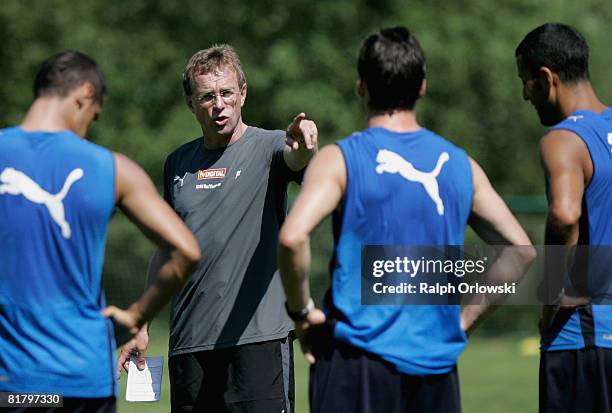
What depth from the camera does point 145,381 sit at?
18.3 ft

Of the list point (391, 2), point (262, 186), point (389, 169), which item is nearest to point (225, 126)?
point (262, 186)

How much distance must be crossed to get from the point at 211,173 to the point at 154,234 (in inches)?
62.6

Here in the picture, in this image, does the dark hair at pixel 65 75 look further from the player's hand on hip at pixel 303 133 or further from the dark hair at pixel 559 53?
the dark hair at pixel 559 53

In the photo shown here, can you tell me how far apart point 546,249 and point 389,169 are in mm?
1097

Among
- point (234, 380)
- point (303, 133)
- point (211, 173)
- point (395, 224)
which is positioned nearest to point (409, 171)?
point (395, 224)

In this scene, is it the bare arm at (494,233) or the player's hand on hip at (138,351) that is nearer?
the bare arm at (494,233)

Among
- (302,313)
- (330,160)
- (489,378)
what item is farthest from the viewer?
(489,378)

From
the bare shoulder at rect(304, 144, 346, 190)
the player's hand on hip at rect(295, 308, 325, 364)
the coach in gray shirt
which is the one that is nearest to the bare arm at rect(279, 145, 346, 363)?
the bare shoulder at rect(304, 144, 346, 190)

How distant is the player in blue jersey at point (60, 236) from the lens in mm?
4066

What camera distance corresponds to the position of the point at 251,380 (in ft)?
18.4

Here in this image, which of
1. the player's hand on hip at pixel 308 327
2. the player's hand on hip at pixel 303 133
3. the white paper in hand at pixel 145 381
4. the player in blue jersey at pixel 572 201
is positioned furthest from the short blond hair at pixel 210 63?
the player's hand on hip at pixel 308 327

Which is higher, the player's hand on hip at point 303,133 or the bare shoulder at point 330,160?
the player's hand on hip at point 303,133

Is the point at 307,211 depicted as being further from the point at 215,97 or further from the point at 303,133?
the point at 215,97

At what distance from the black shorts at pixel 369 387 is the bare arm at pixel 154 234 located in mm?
691
